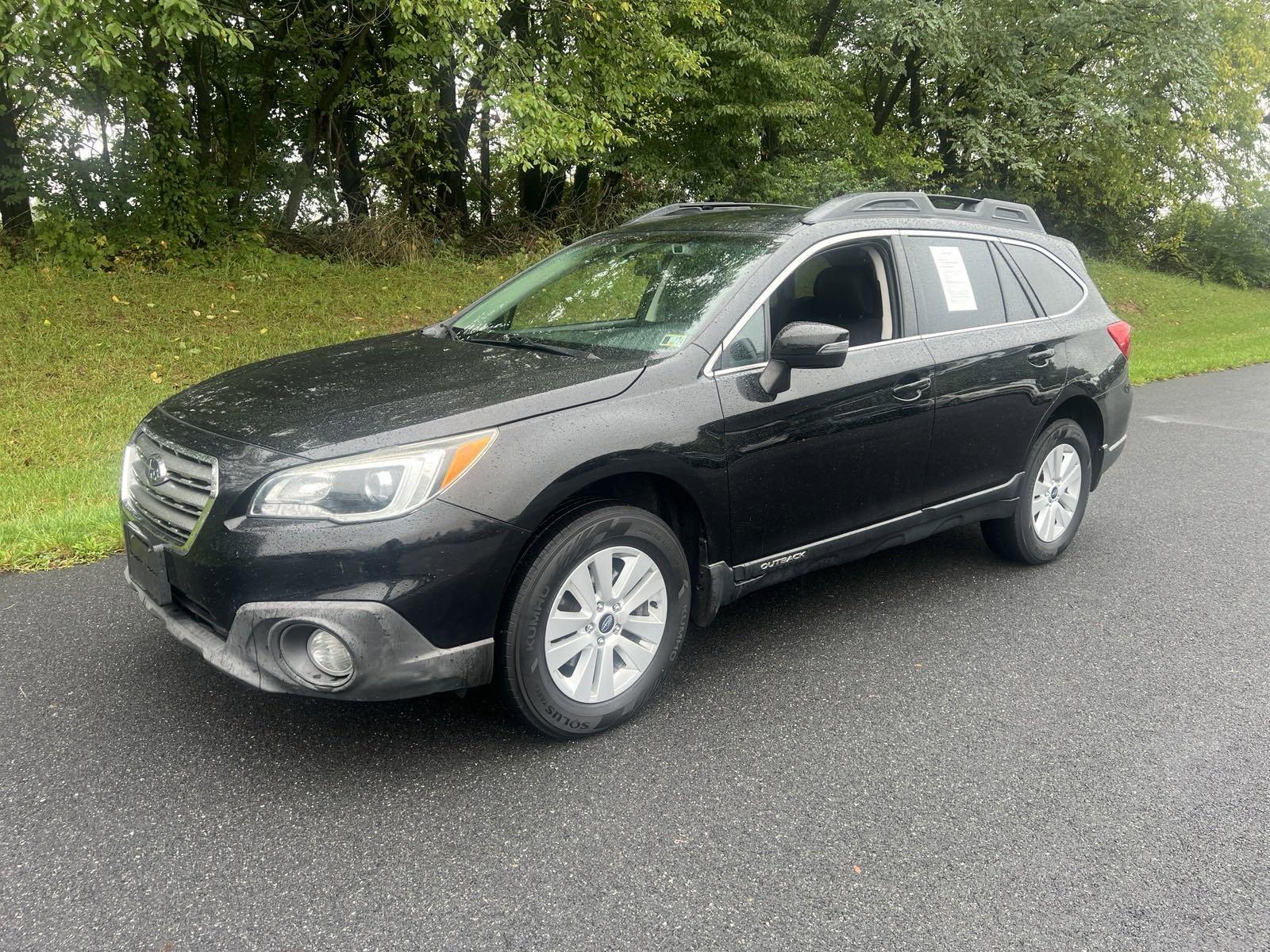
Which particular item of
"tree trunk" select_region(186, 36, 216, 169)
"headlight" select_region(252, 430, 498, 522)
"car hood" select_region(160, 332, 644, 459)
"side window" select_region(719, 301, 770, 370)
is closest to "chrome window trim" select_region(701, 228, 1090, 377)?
"side window" select_region(719, 301, 770, 370)

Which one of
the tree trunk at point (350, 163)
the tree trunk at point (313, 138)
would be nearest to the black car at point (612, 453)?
the tree trunk at point (313, 138)

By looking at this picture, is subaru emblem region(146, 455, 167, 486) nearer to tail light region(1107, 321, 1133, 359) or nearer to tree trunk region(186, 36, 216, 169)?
tail light region(1107, 321, 1133, 359)

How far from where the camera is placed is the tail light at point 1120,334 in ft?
17.1

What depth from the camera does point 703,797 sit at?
2.97 metres

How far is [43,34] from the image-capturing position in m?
8.31

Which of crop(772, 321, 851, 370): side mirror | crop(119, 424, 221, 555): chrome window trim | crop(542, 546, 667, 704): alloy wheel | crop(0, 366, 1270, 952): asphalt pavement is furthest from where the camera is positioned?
crop(772, 321, 851, 370): side mirror

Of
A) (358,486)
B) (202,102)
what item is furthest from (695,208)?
(202,102)

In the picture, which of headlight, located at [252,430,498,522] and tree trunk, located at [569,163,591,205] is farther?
tree trunk, located at [569,163,591,205]

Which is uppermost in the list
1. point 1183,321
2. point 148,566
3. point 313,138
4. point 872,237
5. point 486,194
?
point 313,138

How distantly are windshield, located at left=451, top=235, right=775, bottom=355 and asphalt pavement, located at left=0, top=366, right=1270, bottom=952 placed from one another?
4.29 feet

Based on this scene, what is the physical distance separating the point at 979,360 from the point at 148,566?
133 inches

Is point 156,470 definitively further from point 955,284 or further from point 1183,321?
point 1183,321

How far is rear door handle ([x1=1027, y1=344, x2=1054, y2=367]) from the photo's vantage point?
4.67m

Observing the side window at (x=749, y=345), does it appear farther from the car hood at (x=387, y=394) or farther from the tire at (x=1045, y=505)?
the tire at (x=1045, y=505)
